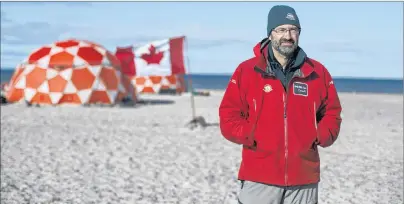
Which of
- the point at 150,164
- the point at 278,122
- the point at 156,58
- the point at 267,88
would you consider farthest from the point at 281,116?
the point at 156,58

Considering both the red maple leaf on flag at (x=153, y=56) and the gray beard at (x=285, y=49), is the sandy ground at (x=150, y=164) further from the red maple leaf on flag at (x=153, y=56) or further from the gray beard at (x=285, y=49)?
the gray beard at (x=285, y=49)

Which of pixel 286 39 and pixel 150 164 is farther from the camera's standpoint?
pixel 150 164

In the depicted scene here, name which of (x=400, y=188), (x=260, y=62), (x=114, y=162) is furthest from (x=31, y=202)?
(x=400, y=188)

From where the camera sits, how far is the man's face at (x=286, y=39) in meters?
2.93

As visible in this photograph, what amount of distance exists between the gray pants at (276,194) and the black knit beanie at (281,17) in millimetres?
957

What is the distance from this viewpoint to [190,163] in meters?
8.46

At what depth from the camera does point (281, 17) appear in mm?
2953

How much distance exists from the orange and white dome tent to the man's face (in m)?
17.9

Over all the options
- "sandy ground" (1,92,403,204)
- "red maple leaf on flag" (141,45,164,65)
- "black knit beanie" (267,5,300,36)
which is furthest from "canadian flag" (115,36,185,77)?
"black knit beanie" (267,5,300,36)

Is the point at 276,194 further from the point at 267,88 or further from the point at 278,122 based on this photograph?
the point at 267,88

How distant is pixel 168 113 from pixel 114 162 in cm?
947

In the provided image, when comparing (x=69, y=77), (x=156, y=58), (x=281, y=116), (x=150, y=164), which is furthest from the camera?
(x=69, y=77)

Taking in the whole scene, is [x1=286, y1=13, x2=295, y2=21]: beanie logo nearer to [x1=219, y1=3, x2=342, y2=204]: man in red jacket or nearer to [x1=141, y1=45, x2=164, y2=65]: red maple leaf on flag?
[x1=219, y1=3, x2=342, y2=204]: man in red jacket

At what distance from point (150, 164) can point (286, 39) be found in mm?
5794
